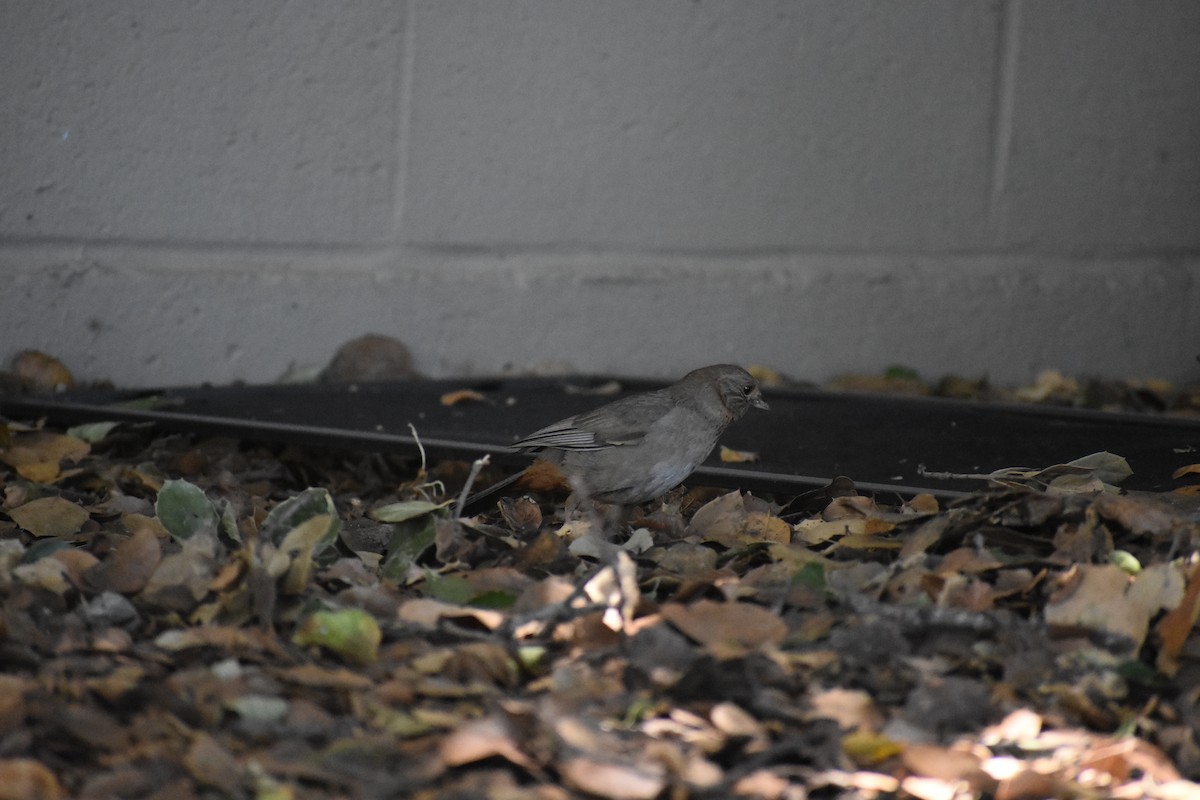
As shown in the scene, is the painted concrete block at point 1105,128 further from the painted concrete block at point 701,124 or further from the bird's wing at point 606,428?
the bird's wing at point 606,428

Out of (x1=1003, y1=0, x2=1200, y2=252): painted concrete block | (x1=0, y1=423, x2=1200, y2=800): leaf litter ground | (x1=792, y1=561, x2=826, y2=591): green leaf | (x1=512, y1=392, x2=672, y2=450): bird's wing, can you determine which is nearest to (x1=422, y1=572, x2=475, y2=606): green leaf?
(x1=0, y1=423, x2=1200, y2=800): leaf litter ground

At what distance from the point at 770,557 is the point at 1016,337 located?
392 centimetres

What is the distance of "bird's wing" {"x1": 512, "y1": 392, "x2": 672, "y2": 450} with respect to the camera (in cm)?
322

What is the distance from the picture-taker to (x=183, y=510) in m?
2.61

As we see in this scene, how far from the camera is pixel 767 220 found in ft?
18.0

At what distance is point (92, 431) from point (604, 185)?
7.10ft

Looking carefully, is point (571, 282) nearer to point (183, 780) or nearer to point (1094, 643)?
point (1094, 643)

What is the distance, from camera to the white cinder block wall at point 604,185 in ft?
13.8

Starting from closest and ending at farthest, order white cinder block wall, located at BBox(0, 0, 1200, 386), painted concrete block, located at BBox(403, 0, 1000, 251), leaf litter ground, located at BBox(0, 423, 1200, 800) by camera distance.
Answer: leaf litter ground, located at BBox(0, 423, 1200, 800) → white cinder block wall, located at BBox(0, 0, 1200, 386) → painted concrete block, located at BBox(403, 0, 1000, 251)

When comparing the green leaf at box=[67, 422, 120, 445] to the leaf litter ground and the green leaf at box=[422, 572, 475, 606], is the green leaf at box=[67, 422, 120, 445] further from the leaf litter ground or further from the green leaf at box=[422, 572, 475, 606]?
the green leaf at box=[422, 572, 475, 606]

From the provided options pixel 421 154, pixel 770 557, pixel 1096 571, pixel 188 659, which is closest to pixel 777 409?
pixel 421 154

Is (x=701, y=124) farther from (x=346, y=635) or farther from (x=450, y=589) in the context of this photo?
(x=346, y=635)

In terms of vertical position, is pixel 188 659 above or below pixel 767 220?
below

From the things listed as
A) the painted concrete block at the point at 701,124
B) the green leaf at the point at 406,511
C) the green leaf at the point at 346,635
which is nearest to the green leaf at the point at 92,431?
the green leaf at the point at 406,511
